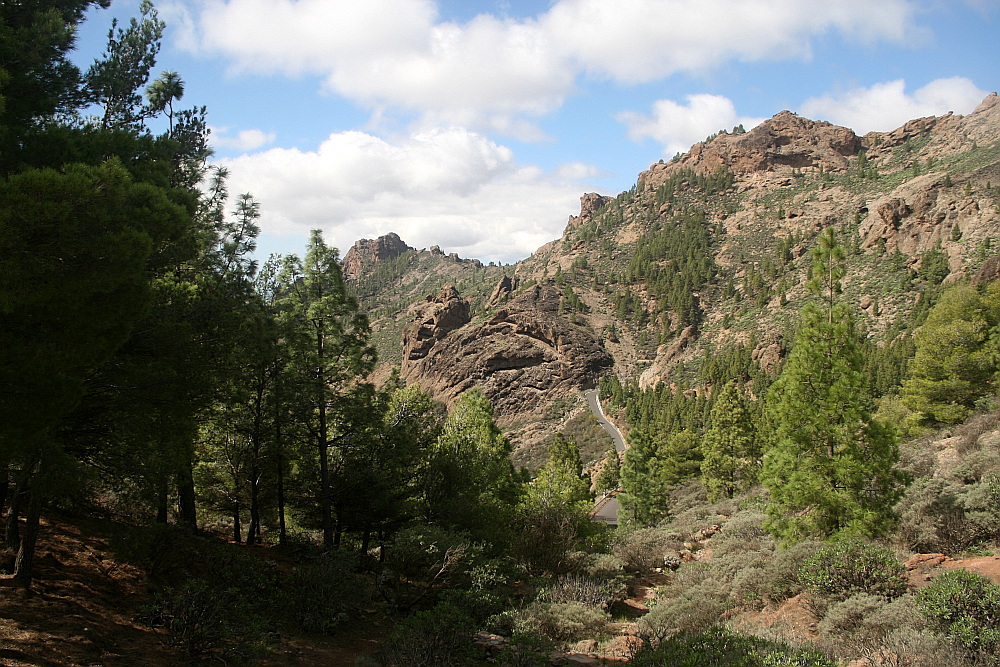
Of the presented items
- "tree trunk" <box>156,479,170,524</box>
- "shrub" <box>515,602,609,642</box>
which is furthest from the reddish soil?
"shrub" <box>515,602,609,642</box>

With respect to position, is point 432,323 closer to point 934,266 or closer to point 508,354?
point 508,354

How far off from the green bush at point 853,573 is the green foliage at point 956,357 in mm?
19544

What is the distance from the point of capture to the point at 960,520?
9797mm

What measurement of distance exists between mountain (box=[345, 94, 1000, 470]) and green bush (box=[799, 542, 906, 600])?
51767 mm

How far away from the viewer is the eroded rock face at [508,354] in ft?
305

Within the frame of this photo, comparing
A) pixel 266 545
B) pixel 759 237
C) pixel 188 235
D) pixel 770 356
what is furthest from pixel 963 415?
pixel 759 237

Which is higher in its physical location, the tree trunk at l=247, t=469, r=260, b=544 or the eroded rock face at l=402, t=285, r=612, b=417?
the eroded rock face at l=402, t=285, r=612, b=417

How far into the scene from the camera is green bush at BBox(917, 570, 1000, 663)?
559 cm

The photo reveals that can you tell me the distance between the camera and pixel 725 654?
6699 mm

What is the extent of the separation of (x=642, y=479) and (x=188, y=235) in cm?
2752

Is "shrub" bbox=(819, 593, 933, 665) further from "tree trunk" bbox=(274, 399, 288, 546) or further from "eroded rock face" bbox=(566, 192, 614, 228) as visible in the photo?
"eroded rock face" bbox=(566, 192, 614, 228)

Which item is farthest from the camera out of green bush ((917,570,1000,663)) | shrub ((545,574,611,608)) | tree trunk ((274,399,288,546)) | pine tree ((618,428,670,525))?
pine tree ((618,428,670,525))

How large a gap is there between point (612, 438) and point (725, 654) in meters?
63.9

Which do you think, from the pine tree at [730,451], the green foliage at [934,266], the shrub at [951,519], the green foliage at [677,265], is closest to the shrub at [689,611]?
the shrub at [951,519]
